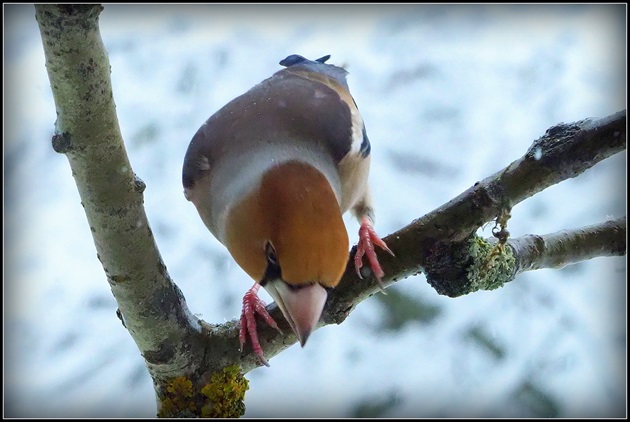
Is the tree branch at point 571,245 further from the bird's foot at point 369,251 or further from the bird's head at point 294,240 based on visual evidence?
the bird's head at point 294,240

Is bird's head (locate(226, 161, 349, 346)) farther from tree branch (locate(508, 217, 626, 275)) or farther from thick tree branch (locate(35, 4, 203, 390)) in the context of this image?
tree branch (locate(508, 217, 626, 275))

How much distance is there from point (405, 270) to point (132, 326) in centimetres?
85

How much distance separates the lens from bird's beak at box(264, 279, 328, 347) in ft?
5.88

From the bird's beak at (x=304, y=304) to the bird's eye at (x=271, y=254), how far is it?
2.3 inches

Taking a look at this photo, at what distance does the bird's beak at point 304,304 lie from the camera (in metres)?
1.79

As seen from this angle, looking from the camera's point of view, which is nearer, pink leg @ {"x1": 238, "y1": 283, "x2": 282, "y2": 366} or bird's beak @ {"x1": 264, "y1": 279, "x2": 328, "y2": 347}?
bird's beak @ {"x1": 264, "y1": 279, "x2": 328, "y2": 347}

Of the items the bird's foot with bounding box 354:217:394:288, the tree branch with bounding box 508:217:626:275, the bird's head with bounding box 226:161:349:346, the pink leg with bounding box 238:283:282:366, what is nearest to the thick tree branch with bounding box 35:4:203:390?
the pink leg with bounding box 238:283:282:366

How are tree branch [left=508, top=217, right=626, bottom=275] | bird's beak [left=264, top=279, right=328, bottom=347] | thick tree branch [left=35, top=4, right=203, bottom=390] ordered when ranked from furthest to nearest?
tree branch [left=508, top=217, right=626, bottom=275]
bird's beak [left=264, top=279, right=328, bottom=347]
thick tree branch [left=35, top=4, right=203, bottom=390]

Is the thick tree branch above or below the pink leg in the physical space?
above

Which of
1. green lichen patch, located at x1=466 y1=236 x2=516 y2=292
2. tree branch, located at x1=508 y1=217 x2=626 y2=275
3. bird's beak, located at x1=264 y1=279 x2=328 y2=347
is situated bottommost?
bird's beak, located at x1=264 y1=279 x2=328 y2=347

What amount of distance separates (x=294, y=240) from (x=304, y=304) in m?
0.18

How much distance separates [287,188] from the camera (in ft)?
6.29

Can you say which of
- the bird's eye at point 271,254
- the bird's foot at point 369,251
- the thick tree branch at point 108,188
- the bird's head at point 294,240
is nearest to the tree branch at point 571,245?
the bird's foot at point 369,251

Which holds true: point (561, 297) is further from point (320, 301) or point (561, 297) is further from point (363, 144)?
point (320, 301)
